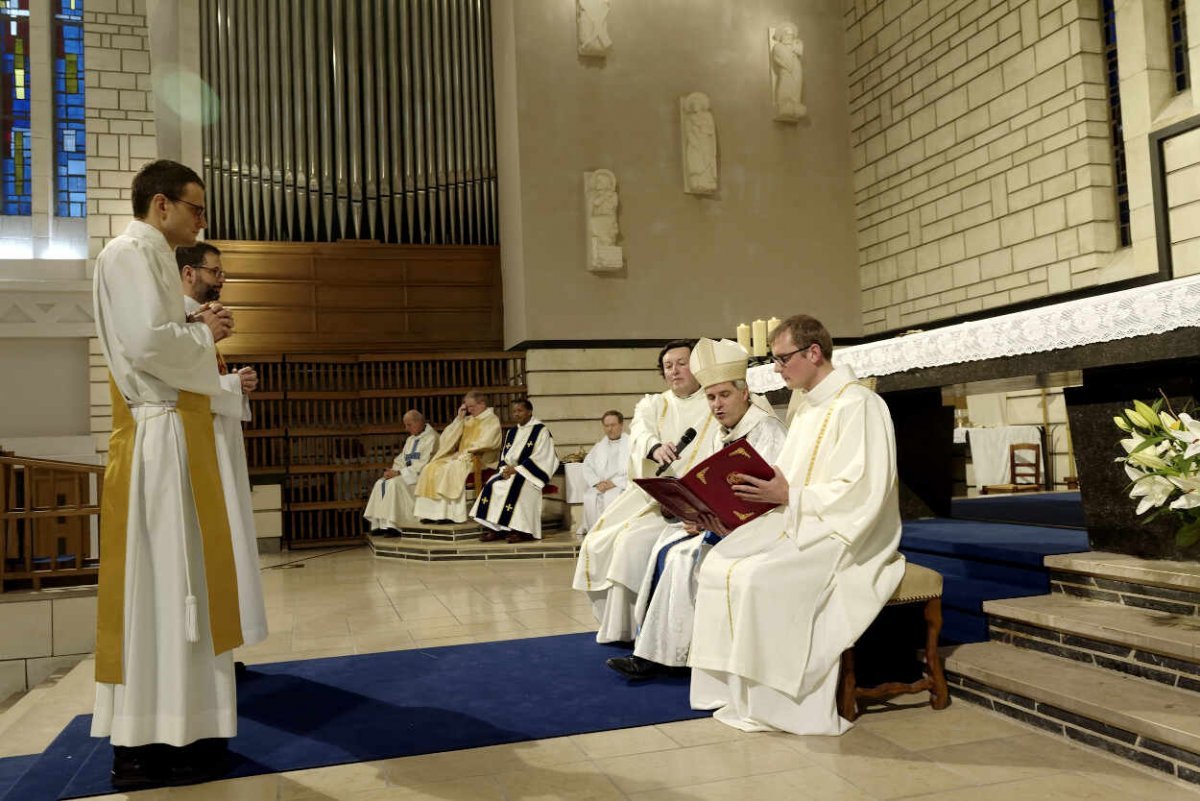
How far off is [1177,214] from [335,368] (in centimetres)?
826

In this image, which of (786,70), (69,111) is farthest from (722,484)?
(69,111)

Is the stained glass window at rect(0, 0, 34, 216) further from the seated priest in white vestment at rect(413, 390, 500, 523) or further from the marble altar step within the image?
the marble altar step

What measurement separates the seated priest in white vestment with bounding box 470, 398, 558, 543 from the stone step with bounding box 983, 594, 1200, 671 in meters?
5.65

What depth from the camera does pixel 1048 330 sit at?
3.67 metres

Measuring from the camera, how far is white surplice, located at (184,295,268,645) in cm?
362

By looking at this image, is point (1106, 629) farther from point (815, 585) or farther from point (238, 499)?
point (238, 499)

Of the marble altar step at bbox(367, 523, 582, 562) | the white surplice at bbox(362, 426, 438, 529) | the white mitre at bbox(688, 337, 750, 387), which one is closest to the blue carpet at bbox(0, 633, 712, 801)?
the white mitre at bbox(688, 337, 750, 387)

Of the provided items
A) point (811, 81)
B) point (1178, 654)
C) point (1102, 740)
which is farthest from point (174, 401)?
point (811, 81)

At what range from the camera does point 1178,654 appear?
9.16ft

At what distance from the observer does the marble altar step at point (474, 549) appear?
8.48 metres

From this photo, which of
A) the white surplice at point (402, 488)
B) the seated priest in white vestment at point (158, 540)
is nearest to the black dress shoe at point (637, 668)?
the seated priest in white vestment at point (158, 540)

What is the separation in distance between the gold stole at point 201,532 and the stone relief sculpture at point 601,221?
25.4ft

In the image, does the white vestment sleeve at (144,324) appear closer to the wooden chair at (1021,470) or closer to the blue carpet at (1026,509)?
the blue carpet at (1026,509)

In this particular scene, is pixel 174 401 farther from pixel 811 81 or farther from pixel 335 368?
pixel 811 81
